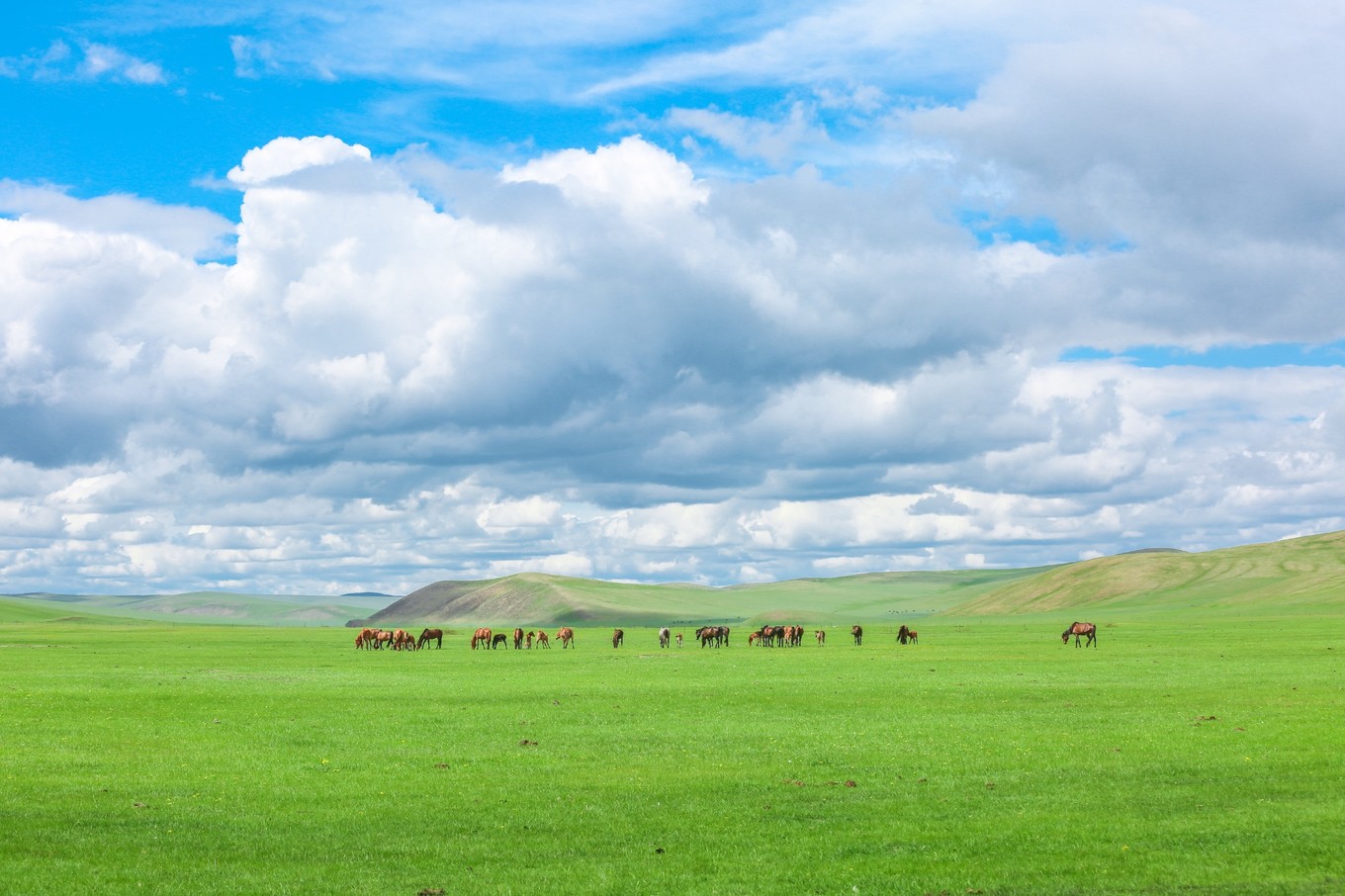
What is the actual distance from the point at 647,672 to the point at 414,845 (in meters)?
38.7

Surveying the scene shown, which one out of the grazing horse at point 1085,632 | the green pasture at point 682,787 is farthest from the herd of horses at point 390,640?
the grazing horse at point 1085,632

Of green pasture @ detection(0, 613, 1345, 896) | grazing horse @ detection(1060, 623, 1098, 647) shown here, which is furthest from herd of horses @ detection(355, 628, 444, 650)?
grazing horse @ detection(1060, 623, 1098, 647)

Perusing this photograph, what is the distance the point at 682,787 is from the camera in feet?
77.1

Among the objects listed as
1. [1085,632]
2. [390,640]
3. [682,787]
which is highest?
[682,787]

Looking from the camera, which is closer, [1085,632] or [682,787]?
[682,787]

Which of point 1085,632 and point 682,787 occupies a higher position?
point 682,787

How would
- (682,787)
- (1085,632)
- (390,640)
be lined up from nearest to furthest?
(682,787), (1085,632), (390,640)

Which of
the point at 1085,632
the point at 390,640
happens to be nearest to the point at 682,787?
the point at 1085,632

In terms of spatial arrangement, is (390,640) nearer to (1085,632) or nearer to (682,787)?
(1085,632)

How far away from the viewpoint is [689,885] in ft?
52.8

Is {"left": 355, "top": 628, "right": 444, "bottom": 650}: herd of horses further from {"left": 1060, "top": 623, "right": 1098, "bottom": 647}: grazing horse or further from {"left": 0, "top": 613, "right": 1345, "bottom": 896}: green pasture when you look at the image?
{"left": 1060, "top": 623, "right": 1098, "bottom": 647}: grazing horse

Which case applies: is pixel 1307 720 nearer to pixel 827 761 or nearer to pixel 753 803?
pixel 827 761

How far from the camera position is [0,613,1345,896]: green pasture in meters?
A: 16.8

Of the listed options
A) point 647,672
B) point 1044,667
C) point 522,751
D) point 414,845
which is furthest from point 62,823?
point 1044,667
